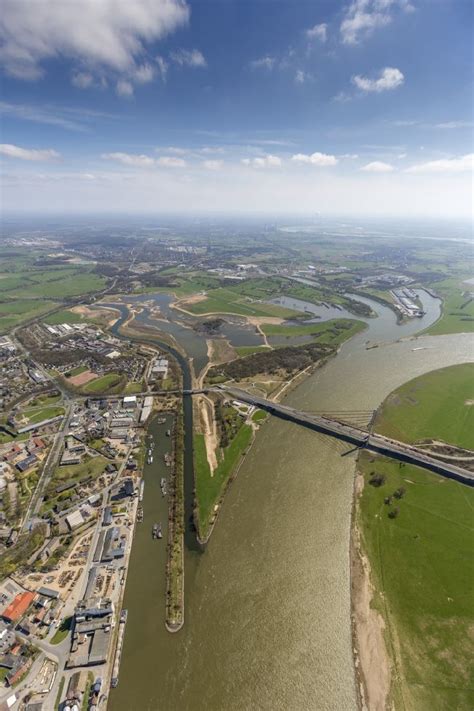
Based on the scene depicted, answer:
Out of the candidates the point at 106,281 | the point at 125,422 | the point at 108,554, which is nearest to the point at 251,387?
the point at 125,422

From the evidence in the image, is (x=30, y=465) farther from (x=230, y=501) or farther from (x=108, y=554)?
(x=230, y=501)

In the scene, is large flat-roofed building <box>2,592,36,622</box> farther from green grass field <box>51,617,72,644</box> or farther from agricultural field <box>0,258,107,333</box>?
agricultural field <box>0,258,107,333</box>

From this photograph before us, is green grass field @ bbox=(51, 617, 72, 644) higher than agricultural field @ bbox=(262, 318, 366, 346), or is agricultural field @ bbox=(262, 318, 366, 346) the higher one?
agricultural field @ bbox=(262, 318, 366, 346)

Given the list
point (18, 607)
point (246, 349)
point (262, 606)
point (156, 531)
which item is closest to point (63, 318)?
point (246, 349)

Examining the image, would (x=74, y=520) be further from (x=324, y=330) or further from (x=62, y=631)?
(x=324, y=330)

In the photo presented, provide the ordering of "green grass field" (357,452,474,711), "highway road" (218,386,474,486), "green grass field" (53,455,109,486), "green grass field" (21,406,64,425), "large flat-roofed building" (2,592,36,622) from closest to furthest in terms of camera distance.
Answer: "green grass field" (357,452,474,711) → "large flat-roofed building" (2,592,36,622) → "highway road" (218,386,474,486) → "green grass field" (53,455,109,486) → "green grass field" (21,406,64,425)

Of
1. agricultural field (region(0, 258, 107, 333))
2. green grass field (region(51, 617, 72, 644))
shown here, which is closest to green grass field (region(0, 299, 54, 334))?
agricultural field (region(0, 258, 107, 333))
